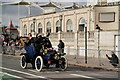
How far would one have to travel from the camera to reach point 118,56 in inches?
731

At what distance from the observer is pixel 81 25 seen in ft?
136

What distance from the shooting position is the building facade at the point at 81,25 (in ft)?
90.5

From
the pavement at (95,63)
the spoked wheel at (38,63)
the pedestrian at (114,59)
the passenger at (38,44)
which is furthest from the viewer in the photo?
the pedestrian at (114,59)

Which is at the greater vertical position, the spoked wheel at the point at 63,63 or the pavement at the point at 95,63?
the spoked wheel at the point at 63,63

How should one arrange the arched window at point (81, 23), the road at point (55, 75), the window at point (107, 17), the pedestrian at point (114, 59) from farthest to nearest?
the arched window at point (81, 23) → the window at point (107, 17) → the pedestrian at point (114, 59) → the road at point (55, 75)

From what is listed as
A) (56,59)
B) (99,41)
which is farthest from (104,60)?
(99,41)

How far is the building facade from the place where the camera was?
2758 centimetres

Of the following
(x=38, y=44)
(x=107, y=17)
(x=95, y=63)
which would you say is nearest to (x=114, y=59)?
(x=95, y=63)

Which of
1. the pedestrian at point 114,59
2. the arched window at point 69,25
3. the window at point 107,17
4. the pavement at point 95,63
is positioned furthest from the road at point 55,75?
the arched window at point 69,25

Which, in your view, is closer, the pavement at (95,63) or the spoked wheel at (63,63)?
the spoked wheel at (63,63)

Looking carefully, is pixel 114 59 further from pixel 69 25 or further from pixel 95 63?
pixel 69 25

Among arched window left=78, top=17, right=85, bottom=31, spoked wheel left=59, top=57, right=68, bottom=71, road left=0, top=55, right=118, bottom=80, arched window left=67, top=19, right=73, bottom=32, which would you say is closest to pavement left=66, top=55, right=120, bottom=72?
road left=0, top=55, right=118, bottom=80

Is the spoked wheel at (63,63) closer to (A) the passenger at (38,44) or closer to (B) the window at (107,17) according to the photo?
(A) the passenger at (38,44)

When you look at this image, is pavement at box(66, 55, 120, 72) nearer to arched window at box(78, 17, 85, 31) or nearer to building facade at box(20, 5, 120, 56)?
Answer: building facade at box(20, 5, 120, 56)
